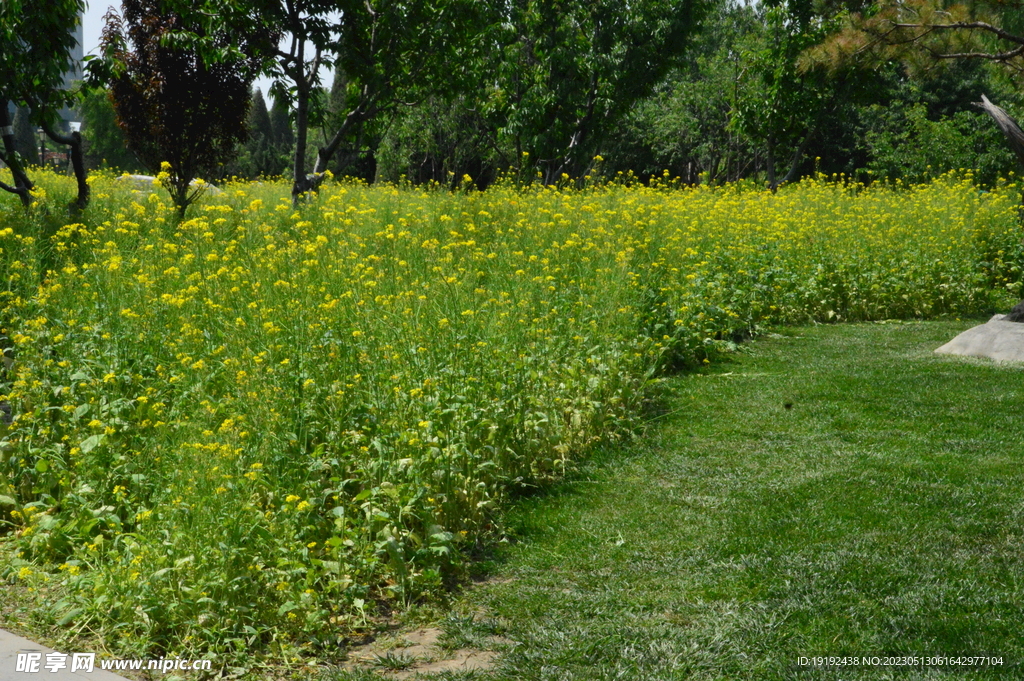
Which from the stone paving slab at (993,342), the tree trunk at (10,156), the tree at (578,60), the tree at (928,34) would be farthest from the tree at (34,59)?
the stone paving slab at (993,342)

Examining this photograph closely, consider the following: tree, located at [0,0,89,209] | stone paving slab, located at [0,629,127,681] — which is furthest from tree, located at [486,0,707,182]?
stone paving slab, located at [0,629,127,681]

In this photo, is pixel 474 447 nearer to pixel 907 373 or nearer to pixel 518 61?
pixel 907 373

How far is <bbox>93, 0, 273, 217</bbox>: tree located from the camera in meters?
11.5

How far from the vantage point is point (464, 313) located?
502cm

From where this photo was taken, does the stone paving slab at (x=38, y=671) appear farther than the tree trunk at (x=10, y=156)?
No

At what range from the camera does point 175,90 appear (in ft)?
37.9

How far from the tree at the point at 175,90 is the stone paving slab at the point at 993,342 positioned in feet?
29.3

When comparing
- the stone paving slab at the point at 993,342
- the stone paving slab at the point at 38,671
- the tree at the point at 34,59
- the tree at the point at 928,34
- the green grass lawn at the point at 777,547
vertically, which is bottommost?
the stone paving slab at the point at 38,671

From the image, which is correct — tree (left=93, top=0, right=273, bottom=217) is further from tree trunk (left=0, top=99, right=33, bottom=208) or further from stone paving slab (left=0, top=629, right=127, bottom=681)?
stone paving slab (left=0, top=629, right=127, bottom=681)

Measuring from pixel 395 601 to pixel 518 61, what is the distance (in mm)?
13285

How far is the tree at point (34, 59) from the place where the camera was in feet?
28.1

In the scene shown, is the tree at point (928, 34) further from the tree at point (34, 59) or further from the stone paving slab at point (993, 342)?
the tree at point (34, 59)

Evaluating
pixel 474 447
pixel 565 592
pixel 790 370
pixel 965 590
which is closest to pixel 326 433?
pixel 474 447

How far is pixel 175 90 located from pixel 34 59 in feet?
9.04
